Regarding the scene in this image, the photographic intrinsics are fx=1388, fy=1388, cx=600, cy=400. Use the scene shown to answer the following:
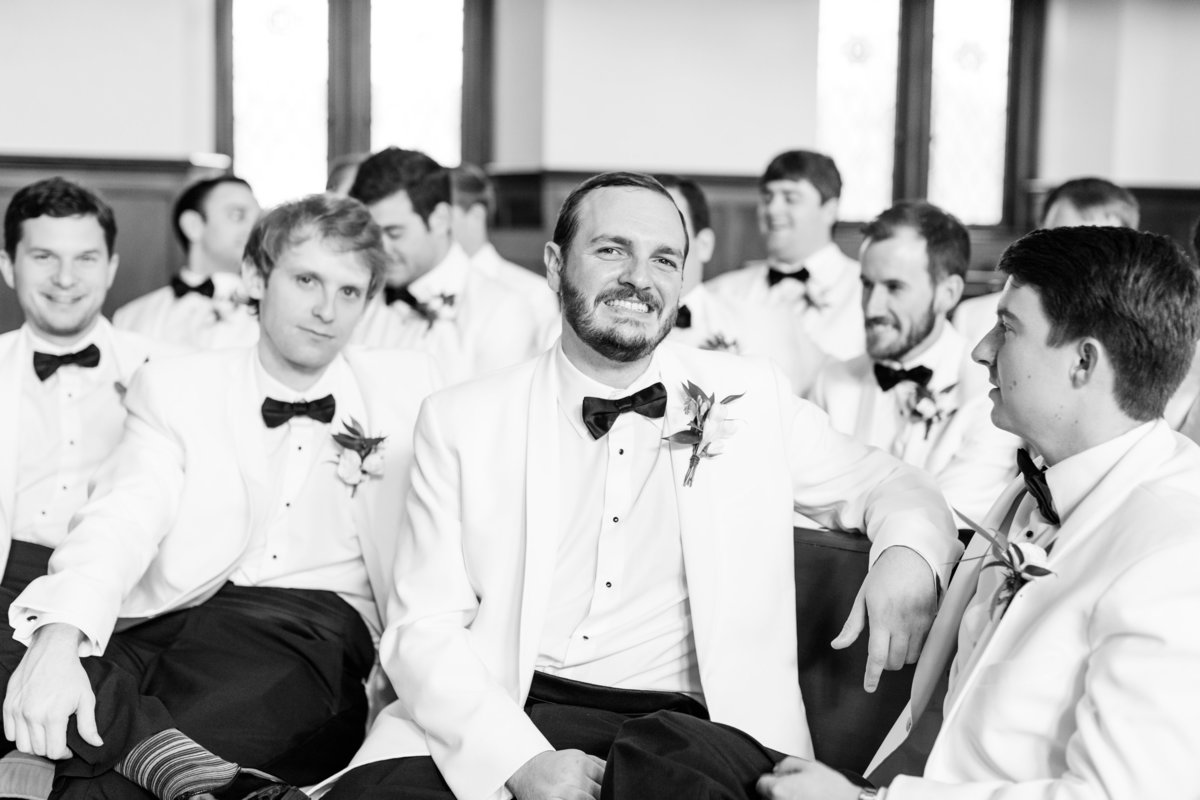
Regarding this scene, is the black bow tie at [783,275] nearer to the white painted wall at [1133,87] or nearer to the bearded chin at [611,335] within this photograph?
the bearded chin at [611,335]

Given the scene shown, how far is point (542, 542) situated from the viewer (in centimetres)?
273

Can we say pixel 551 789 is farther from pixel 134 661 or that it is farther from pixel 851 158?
pixel 851 158

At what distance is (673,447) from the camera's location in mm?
2812

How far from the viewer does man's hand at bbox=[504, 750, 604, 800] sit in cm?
244

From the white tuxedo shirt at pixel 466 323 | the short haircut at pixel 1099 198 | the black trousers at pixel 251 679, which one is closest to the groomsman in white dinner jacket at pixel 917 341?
the short haircut at pixel 1099 198

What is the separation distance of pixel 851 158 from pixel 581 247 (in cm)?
740

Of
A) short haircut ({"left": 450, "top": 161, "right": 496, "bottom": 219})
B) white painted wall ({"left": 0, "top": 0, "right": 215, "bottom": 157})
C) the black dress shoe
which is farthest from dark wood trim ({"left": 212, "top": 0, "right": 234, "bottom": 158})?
the black dress shoe

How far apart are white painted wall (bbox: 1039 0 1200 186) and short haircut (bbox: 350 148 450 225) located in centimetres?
604

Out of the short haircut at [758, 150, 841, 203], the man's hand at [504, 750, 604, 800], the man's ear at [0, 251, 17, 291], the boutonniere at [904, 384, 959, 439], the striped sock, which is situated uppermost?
the short haircut at [758, 150, 841, 203]

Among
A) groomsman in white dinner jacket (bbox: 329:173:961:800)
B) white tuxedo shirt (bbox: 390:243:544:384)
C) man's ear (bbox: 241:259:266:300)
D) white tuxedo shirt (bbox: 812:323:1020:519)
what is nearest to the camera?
groomsman in white dinner jacket (bbox: 329:173:961:800)

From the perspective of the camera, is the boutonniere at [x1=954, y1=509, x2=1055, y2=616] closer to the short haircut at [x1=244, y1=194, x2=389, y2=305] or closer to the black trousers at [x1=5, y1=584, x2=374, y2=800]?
the black trousers at [x1=5, y1=584, x2=374, y2=800]

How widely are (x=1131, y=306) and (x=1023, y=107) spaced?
338 inches

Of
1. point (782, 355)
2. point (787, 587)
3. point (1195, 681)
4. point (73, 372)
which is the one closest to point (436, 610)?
point (787, 587)

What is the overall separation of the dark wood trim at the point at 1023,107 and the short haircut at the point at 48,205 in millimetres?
7400
